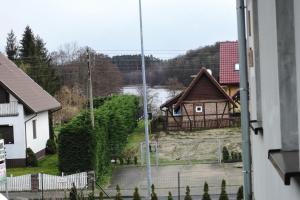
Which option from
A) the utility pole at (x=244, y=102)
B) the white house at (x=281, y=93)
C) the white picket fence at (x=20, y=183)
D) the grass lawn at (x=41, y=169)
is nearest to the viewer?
the white house at (x=281, y=93)

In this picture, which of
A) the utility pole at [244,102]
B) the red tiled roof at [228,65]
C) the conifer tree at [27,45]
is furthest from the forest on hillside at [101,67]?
the utility pole at [244,102]

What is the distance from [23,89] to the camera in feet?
107

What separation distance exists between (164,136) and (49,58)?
111 feet

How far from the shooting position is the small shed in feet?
152

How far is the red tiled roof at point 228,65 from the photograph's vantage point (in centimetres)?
4931

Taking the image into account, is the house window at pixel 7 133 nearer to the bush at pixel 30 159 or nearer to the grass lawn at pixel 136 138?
the bush at pixel 30 159

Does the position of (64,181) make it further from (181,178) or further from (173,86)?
(173,86)

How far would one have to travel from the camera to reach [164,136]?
4228cm

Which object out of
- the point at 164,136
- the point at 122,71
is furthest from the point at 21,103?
the point at 122,71

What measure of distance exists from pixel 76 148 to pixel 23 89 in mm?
9703

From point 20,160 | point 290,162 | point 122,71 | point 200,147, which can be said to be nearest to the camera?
point 290,162

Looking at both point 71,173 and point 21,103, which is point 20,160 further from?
point 71,173

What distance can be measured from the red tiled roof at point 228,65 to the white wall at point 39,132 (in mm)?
18733

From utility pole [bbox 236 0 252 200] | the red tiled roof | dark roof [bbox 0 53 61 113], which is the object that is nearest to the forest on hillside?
the red tiled roof
